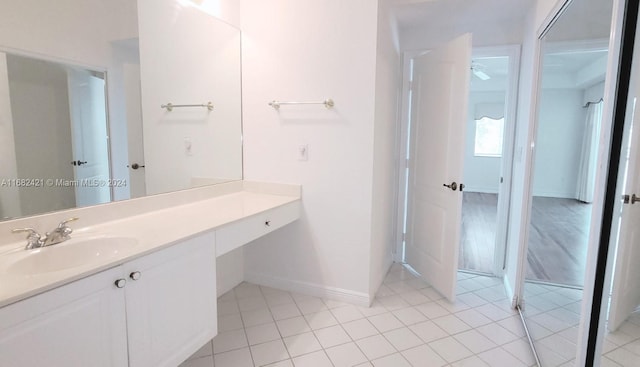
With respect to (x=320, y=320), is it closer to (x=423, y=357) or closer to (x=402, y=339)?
(x=402, y=339)

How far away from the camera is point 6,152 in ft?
4.36

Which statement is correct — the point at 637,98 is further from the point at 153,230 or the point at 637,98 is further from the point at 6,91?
the point at 6,91

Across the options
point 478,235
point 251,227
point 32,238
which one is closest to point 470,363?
point 251,227

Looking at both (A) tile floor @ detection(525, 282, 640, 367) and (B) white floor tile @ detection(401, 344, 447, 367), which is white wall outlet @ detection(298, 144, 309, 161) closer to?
(B) white floor tile @ detection(401, 344, 447, 367)

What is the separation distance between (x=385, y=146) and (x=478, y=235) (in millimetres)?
2463

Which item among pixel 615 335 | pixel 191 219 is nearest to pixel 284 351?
pixel 191 219

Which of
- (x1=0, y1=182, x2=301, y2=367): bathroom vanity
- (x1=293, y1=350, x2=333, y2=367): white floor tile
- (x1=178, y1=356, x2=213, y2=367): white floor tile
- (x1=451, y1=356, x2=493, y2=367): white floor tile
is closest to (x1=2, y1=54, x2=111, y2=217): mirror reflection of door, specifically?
(x1=0, y1=182, x2=301, y2=367): bathroom vanity

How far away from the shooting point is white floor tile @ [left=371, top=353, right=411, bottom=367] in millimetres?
1818

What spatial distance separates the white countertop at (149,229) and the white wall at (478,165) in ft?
21.9

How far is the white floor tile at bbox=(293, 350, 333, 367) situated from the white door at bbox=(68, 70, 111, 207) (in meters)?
1.34

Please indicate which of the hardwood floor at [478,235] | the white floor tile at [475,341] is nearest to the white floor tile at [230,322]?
the white floor tile at [475,341]

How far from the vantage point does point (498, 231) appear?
3037mm

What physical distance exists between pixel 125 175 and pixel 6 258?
2.36 feet

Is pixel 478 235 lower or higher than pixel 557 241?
lower
